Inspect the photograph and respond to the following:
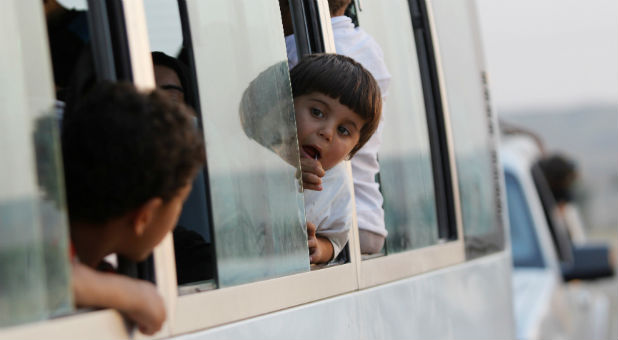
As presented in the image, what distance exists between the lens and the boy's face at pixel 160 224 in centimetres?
189

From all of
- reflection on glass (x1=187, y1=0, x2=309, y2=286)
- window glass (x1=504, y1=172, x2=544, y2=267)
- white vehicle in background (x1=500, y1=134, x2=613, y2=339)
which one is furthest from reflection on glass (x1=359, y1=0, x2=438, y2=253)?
window glass (x1=504, y1=172, x2=544, y2=267)

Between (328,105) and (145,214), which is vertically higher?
(328,105)

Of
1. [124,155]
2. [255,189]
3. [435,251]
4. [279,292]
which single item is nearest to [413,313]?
[435,251]

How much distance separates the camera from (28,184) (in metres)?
1.70

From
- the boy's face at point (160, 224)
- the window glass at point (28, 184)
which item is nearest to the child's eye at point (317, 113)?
the boy's face at point (160, 224)

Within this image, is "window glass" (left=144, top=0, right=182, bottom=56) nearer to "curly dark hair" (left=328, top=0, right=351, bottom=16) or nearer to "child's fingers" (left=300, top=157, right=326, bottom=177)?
"child's fingers" (left=300, top=157, right=326, bottom=177)

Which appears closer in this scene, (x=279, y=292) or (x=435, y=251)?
(x=279, y=292)

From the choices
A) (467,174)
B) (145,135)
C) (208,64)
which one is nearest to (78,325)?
(145,135)

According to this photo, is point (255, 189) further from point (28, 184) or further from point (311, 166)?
point (28, 184)

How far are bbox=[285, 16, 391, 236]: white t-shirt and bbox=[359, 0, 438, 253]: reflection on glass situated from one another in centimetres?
5

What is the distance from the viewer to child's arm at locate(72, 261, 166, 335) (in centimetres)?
182

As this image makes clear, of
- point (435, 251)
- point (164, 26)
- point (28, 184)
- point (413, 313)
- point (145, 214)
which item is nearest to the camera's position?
point (28, 184)

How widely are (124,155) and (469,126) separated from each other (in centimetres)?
289

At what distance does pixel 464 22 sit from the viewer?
4668mm
